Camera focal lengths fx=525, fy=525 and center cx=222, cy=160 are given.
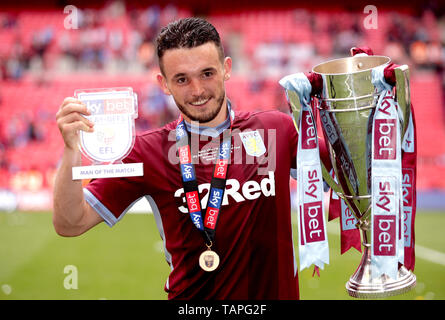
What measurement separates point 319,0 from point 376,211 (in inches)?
657

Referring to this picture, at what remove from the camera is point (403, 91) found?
173 centimetres

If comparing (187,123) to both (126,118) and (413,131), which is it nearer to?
(126,118)

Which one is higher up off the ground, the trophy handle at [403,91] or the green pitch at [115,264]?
the trophy handle at [403,91]

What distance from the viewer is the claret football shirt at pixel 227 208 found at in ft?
6.49

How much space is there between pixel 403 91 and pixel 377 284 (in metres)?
0.66

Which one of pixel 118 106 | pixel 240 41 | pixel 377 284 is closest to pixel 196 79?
pixel 118 106

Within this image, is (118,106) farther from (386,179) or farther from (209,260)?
(386,179)

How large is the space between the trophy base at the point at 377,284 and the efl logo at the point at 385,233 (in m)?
0.10

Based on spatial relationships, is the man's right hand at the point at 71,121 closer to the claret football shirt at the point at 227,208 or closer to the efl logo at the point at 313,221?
the claret football shirt at the point at 227,208

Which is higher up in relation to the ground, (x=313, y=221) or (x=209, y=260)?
(x=313, y=221)

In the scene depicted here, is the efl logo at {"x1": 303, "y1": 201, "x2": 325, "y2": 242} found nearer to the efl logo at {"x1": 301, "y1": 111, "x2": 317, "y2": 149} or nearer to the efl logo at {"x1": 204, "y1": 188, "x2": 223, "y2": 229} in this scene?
the efl logo at {"x1": 301, "y1": 111, "x2": 317, "y2": 149}

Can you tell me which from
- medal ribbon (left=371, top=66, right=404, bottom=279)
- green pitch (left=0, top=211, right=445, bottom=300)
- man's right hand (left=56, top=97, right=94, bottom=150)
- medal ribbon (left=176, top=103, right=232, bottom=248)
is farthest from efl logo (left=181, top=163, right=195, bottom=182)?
green pitch (left=0, top=211, right=445, bottom=300)

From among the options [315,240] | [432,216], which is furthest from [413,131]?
[432,216]

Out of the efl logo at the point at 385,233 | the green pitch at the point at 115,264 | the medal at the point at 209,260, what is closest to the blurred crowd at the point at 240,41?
the green pitch at the point at 115,264
